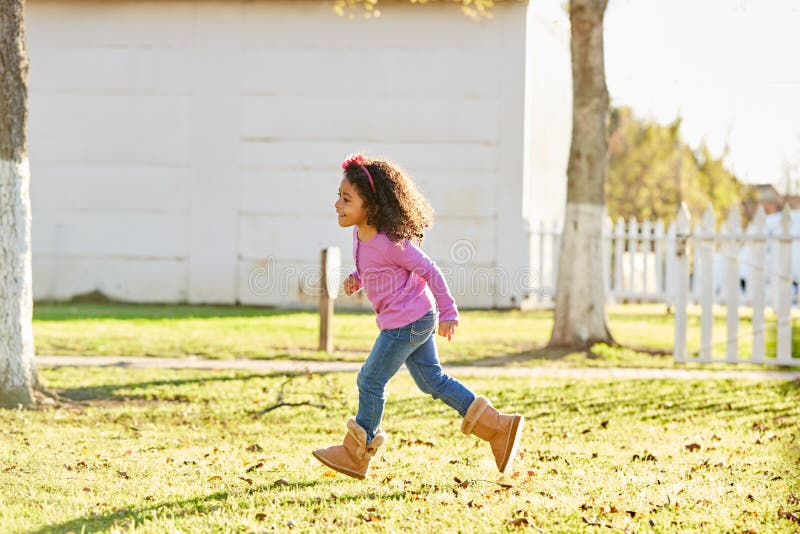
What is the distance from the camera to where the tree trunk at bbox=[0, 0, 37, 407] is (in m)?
8.02

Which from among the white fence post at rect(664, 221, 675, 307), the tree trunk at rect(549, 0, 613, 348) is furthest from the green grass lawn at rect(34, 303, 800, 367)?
the white fence post at rect(664, 221, 675, 307)

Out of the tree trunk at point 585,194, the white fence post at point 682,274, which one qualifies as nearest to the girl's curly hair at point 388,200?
the white fence post at point 682,274

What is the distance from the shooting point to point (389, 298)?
5.57 meters

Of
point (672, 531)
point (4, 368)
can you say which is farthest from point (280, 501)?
point (4, 368)

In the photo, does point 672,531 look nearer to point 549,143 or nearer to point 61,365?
point 61,365

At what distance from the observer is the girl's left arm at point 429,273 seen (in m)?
5.45

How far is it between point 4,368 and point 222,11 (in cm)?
1313

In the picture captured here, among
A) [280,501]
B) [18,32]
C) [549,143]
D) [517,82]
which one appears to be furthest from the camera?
[549,143]

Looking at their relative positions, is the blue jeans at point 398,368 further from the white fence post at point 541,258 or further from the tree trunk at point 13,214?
the white fence post at point 541,258

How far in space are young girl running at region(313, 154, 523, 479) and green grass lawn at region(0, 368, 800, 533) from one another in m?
0.20

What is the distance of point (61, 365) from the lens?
35.8 feet

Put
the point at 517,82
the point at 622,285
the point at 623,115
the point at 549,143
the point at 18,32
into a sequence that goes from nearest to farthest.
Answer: the point at 18,32 → the point at 517,82 → the point at 622,285 → the point at 549,143 → the point at 623,115

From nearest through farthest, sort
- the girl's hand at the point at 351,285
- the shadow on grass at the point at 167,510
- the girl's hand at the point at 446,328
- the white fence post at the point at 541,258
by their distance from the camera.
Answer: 1. the shadow on grass at the point at 167,510
2. the girl's hand at the point at 446,328
3. the girl's hand at the point at 351,285
4. the white fence post at the point at 541,258

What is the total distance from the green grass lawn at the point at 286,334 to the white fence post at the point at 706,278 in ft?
2.15
